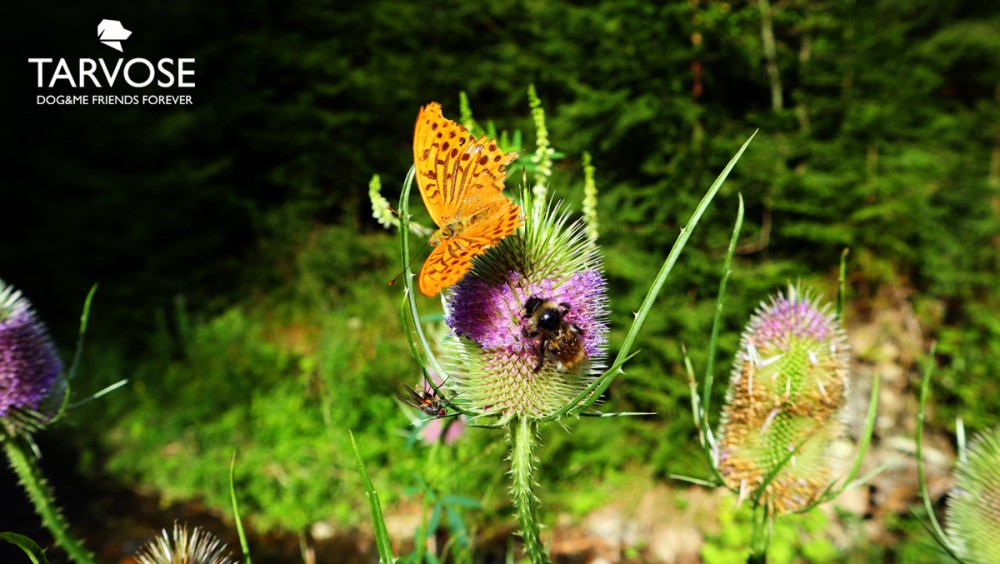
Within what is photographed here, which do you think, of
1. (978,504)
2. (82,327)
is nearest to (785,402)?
(978,504)

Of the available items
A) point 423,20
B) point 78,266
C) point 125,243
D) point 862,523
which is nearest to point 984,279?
point 862,523

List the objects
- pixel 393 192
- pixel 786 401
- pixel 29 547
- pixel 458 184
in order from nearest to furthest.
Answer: pixel 29 547
pixel 458 184
pixel 786 401
pixel 393 192

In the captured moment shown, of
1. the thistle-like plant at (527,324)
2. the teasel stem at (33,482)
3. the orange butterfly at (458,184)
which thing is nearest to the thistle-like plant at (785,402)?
the thistle-like plant at (527,324)

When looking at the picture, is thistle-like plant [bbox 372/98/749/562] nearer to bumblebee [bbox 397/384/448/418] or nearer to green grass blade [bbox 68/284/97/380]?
bumblebee [bbox 397/384/448/418]

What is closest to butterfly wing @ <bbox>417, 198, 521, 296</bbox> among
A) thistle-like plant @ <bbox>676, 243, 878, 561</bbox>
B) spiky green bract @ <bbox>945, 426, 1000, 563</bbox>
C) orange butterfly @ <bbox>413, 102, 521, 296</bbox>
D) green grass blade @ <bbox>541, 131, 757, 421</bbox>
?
orange butterfly @ <bbox>413, 102, 521, 296</bbox>

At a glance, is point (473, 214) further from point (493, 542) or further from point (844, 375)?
point (493, 542)

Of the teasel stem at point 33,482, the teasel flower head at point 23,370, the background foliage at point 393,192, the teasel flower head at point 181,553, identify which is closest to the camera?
the teasel flower head at point 181,553

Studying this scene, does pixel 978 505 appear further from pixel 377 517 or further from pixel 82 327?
pixel 82 327

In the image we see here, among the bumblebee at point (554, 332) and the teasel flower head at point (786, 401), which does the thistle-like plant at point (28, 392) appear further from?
the teasel flower head at point (786, 401)
